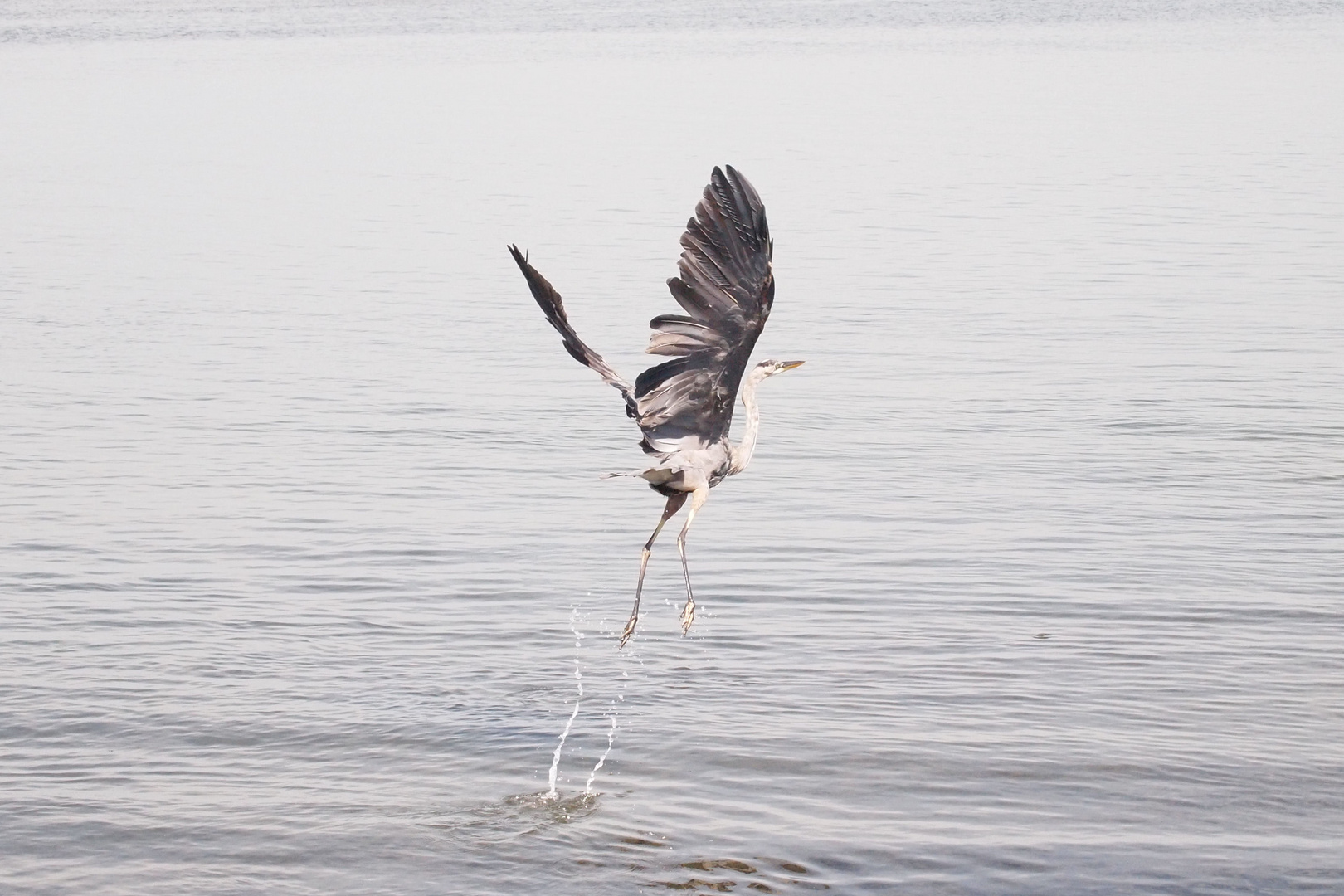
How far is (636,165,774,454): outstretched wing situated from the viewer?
8.32m

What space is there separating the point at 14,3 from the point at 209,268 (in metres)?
48.5

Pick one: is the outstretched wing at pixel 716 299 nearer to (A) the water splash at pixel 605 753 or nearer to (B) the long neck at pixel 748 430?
(B) the long neck at pixel 748 430

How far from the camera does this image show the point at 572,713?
33.0ft

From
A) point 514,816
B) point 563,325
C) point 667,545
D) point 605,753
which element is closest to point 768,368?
point 563,325

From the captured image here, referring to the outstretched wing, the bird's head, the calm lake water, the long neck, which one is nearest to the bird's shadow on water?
the calm lake water

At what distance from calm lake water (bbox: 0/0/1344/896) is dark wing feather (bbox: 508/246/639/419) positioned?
1.75 m

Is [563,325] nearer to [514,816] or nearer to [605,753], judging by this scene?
[605,753]

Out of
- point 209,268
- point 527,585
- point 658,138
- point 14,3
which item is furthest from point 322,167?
point 14,3

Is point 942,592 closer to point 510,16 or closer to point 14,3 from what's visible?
point 510,16

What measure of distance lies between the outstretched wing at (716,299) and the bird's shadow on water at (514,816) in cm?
184

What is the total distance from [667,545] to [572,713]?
10.4 ft

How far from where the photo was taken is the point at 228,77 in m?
46.8

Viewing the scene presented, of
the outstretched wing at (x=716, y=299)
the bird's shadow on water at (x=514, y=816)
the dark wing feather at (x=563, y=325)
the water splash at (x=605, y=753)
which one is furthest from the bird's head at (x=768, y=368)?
the bird's shadow on water at (x=514, y=816)

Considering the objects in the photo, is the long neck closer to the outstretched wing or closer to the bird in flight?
the bird in flight
